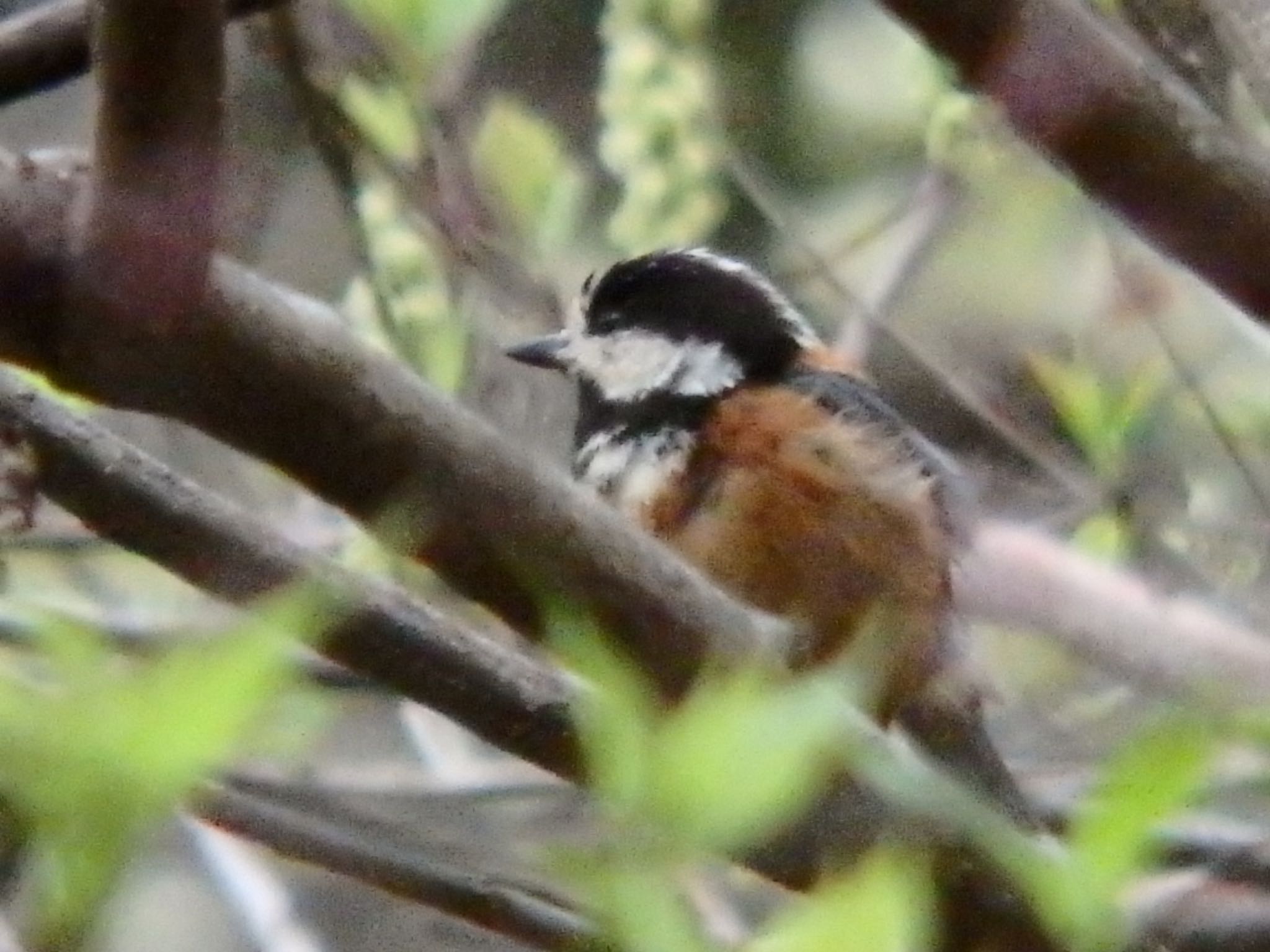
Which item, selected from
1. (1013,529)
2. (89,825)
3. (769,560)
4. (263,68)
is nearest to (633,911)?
(89,825)

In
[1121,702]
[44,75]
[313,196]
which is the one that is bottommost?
[313,196]

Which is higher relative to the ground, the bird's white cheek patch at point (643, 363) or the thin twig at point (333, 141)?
the thin twig at point (333, 141)

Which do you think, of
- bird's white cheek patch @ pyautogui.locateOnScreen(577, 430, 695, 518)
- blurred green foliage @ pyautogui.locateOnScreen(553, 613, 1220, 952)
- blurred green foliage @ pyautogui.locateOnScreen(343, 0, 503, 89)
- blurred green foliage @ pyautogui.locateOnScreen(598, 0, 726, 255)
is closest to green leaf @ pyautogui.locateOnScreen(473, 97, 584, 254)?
blurred green foliage @ pyautogui.locateOnScreen(598, 0, 726, 255)

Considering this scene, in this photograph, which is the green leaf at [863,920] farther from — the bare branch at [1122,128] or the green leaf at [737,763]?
the bare branch at [1122,128]

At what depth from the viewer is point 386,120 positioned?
1.23m

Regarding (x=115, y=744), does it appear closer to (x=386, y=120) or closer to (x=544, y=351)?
(x=386, y=120)

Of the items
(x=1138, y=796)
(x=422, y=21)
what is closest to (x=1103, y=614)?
(x=422, y=21)

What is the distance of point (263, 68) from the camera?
1.67 m

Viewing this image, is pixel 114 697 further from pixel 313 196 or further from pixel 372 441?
pixel 313 196

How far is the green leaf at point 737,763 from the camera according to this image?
0.30 meters

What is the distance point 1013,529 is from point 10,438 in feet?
3.10

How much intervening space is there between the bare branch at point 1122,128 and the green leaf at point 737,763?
45cm

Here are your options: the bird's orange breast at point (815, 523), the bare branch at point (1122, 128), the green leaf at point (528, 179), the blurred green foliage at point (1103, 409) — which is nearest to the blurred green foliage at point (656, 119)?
the green leaf at point (528, 179)

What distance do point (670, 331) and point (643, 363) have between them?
0.03 meters
